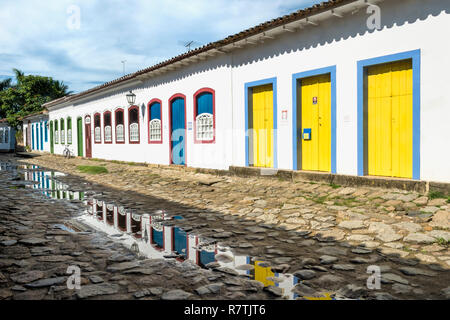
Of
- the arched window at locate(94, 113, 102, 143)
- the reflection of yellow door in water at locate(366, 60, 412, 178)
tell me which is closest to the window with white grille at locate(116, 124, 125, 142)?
the arched window at locate(94, 113, 102, 143)

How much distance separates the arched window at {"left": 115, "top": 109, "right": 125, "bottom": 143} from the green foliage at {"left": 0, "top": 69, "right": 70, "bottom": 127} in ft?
66.7

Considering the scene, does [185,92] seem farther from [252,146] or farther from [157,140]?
[252,146]

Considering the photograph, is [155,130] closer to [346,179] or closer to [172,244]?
[346,179]

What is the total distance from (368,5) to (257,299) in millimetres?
6535

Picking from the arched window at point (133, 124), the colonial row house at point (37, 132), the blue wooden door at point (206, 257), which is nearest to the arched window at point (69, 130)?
the colonial row house at point (37, 132)

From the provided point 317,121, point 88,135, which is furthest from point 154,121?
point 88,135

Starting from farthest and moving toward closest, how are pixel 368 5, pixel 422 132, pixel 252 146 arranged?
pixel 252 146 → pixel 368 5 → pixel 422 132

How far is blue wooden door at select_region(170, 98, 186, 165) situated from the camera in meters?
13.0

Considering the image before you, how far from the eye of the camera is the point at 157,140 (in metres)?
14.6

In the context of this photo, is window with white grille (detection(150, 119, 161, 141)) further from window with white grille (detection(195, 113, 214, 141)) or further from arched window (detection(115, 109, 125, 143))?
arched window (detection(115, 109, 125, 143))

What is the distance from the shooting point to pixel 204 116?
38.9 feet

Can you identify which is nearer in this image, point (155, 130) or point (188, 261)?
point (188, 261)

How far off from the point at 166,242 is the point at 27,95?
3540 centimetres
